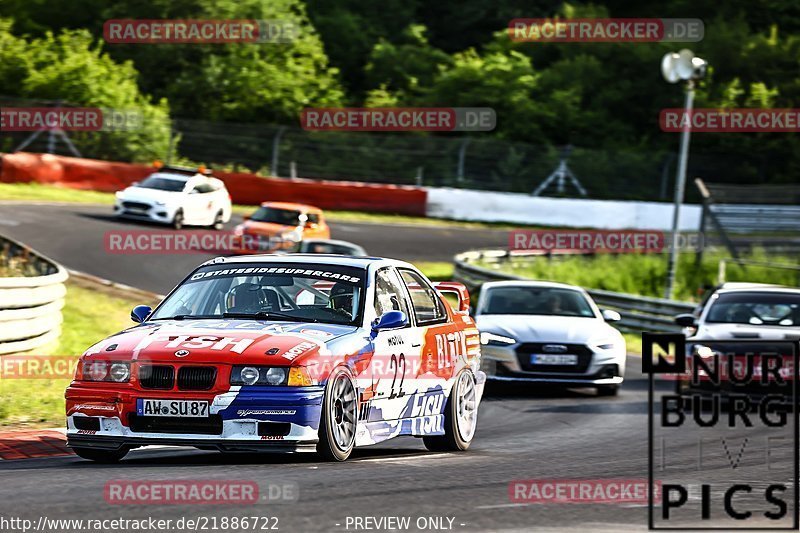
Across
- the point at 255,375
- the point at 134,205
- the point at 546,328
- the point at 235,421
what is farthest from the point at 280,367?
the point at 134,205

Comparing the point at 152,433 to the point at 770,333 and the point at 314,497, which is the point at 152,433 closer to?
the point at 314,497

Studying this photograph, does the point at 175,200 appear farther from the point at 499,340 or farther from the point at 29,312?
the point at 29,312

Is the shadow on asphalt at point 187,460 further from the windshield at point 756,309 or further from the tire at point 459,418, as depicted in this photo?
the windshield at point 756,309

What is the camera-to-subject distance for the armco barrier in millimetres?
39156

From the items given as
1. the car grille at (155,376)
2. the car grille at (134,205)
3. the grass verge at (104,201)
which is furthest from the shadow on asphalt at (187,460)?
the grass verge at (104,201)

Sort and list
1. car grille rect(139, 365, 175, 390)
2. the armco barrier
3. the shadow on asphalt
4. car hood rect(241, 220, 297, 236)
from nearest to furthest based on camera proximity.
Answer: car grille rect(139, 365, 175, 390) → the shadow on asphalt → car hood rect(241, 220, 297, 236) → the armco barrier

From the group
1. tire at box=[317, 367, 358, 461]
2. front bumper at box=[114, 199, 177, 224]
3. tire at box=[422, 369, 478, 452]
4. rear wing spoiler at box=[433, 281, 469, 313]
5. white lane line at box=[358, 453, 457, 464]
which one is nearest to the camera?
tire at box=[317, 367, 358, 461]

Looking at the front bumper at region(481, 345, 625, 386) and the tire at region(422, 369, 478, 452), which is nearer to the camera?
the tire at region(422, 369, 478, 452)

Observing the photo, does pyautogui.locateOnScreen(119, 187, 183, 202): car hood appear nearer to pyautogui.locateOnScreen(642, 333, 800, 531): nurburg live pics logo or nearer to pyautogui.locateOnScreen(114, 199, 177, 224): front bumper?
pyautogui.locateOnScreen(114, 199, 177, 224): front bumper

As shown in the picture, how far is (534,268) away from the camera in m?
34.2

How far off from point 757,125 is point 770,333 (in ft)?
121

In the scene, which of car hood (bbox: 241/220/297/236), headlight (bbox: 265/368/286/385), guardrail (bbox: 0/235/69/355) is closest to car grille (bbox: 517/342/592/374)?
guardrail (bbox: 0/235/69/355)

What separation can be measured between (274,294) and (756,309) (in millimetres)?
9098

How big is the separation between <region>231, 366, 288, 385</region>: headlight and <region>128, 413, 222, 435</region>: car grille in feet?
0.86
